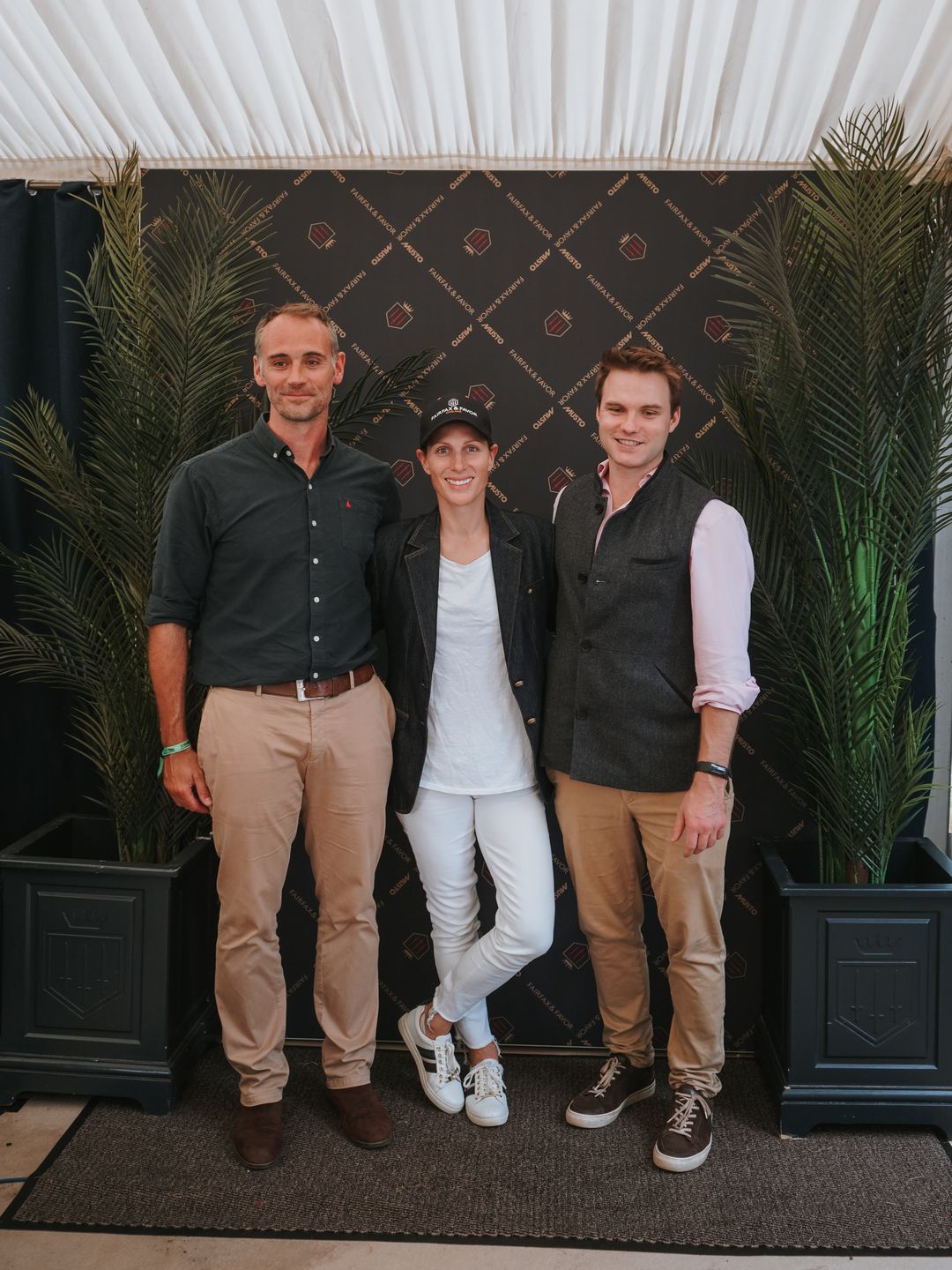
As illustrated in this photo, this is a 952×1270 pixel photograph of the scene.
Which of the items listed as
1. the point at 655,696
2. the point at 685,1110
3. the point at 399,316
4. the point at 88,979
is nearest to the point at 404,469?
the point at 399,316

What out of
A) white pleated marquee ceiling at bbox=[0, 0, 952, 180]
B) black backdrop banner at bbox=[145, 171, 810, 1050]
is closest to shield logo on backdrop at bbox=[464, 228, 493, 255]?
black backdrop banner at bbox=[145, 171, 810, 1050]

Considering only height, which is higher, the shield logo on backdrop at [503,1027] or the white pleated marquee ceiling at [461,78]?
the white pleated marquee ceiling at [461,78]

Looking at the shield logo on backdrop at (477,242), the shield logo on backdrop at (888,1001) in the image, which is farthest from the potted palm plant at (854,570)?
the shield logo on backdrop at (477,242)

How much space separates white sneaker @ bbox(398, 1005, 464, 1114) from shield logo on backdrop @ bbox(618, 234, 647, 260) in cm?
218

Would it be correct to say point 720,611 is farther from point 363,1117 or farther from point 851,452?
point 363,1117

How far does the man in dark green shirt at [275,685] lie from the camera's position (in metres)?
2.63

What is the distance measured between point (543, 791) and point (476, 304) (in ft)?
4.63

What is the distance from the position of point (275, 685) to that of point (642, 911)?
1096 millimetres

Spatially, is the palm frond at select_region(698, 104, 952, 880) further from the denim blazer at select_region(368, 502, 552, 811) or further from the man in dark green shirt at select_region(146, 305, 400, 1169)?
the man in dark green shirt at select_region(146, 305, 400, 1169)

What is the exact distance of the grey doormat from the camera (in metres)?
2.41

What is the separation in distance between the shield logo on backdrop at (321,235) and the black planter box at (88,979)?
1.80 m

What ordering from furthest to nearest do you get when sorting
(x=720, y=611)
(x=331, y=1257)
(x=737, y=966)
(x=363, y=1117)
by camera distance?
(x=737, y=966)
(x=363, y=1117)
(x=720, y=611)
(x=331, y=1257)

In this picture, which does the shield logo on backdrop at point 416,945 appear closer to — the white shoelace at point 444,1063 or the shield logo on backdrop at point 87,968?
the white shoelace at point 444,1063

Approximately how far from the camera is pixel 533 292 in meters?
3.14
